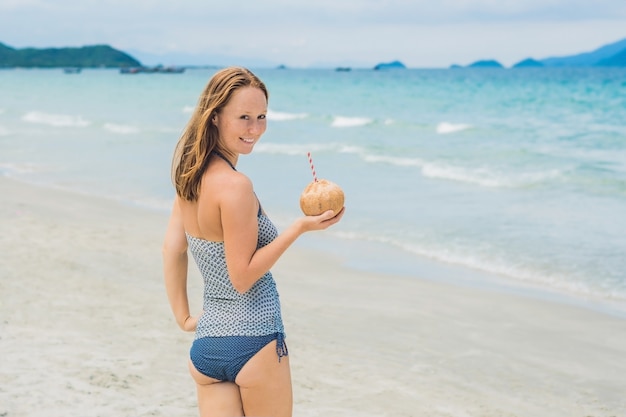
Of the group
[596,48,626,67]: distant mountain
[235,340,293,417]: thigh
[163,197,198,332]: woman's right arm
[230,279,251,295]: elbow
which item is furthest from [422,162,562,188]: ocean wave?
[596,48,626,67]: distant mountain

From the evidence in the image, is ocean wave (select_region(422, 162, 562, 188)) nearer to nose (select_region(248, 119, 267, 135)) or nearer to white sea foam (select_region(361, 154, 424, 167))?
white sea foam (select_region(361, 154, 424, 167))

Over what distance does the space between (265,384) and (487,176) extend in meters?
14.7

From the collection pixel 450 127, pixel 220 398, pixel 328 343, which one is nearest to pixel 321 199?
pixel 220 398

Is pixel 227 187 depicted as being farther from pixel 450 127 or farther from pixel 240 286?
pixel 450 127

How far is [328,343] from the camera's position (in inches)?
241

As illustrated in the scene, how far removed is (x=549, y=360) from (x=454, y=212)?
6.26 m

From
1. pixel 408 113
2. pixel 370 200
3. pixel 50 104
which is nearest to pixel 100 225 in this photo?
pixel 370 200

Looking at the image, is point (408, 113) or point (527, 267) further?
point (408, 113)

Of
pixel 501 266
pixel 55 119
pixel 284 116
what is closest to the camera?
pixel 501 266

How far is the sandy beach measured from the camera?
4.82 metres

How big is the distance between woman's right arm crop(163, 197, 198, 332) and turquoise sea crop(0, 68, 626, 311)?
5.78 metres

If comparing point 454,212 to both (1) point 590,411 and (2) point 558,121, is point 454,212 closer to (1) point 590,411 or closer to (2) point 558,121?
(1) point 590,411

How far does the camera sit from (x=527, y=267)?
902cm

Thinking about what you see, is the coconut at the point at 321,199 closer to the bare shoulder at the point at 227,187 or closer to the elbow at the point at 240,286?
the bare shoulder at the point at 227,187
